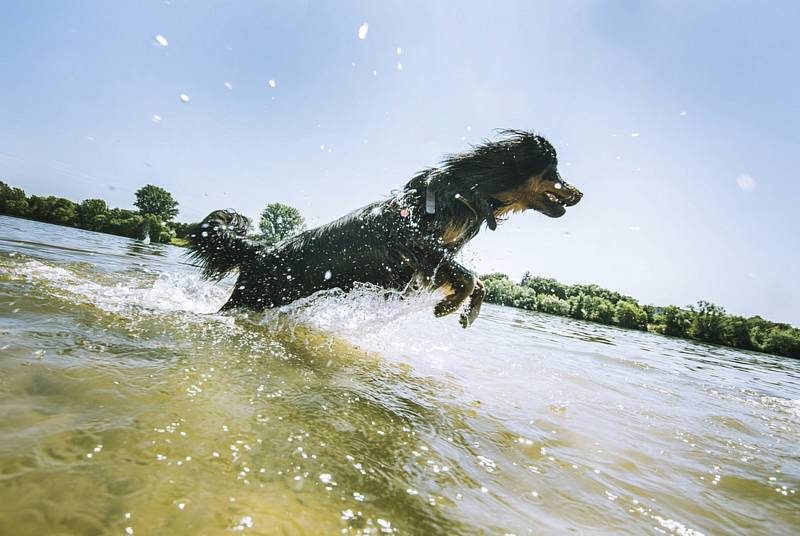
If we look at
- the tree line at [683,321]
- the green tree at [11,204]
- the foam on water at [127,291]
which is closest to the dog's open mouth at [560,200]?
the foam on water at [127,291]

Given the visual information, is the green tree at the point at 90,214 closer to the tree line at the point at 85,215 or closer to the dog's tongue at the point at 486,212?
the tree line at the point at 85,215

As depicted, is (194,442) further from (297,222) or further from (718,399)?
(297,222)

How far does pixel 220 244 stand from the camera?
14.7ft

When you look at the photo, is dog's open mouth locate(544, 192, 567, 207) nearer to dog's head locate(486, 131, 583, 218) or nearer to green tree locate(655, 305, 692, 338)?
dog's head locate(486, 131, 583, 218)

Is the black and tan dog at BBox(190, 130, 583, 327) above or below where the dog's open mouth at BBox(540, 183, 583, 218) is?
below

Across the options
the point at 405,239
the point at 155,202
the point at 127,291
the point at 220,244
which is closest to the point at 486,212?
the point at 405,239

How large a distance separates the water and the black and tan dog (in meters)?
0.90

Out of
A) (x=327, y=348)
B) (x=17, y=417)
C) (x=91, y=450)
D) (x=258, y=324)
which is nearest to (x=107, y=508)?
(x=91, y=450)

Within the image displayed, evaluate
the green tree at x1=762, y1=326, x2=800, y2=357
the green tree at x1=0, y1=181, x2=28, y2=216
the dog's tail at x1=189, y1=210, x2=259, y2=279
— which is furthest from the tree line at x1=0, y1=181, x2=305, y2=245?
the green tree at x1=762, y1=326, x2=800, y2=357

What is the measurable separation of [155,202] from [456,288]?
74.9 meters

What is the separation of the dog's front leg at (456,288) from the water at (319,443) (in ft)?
3.13

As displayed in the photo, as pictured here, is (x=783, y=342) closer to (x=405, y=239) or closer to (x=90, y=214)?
(x=405, y=239)

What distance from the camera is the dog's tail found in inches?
176

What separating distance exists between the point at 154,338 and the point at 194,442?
1.66 meters
